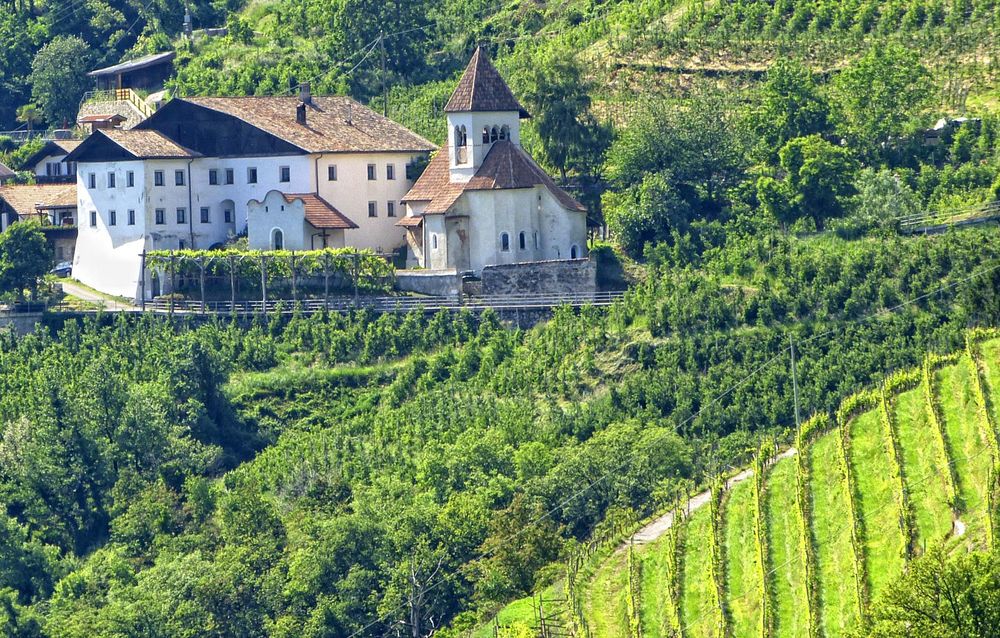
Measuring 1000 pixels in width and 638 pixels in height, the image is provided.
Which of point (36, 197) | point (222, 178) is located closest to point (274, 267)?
point (222, 178)

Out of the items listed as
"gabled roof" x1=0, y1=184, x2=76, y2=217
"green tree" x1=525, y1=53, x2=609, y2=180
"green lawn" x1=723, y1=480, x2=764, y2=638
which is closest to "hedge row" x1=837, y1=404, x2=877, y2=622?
"green lawn" x1=723, y1=480, x2=764, y2=638

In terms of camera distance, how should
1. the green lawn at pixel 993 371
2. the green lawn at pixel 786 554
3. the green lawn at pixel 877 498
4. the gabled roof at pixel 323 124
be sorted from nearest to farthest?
the green lawn at pixel 786 554 → the green lawn at pixel 877 498 → the green lawn at pixel 993 371 → the gabled roof at pixel 323 124

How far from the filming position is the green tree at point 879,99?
92.0 meters

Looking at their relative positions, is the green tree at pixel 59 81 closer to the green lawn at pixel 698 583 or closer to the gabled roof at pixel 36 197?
the gabled roof at pixel 36 197

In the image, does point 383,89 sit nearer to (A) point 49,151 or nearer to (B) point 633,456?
(A) point 49,151

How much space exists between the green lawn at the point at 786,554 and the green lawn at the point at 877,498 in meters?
1.78

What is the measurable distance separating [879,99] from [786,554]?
32168 mm

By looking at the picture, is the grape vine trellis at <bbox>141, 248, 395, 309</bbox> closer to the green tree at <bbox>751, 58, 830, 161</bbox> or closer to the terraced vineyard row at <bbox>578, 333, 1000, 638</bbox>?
the green tree at <bbox>751, 58, 830, 161</bbox>

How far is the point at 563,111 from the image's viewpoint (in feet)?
314

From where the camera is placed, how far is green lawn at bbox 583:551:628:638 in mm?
65438

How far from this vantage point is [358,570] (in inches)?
2928

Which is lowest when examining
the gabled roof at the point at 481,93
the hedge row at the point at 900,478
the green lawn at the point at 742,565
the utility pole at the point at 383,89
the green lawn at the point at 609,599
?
the green lawn at the point at 609,599

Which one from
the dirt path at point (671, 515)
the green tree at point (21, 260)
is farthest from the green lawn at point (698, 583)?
the green tree at point (21, 260)

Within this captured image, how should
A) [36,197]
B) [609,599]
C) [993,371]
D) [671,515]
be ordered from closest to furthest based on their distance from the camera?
[609,599], [993,371], [671,515], [36,197]
